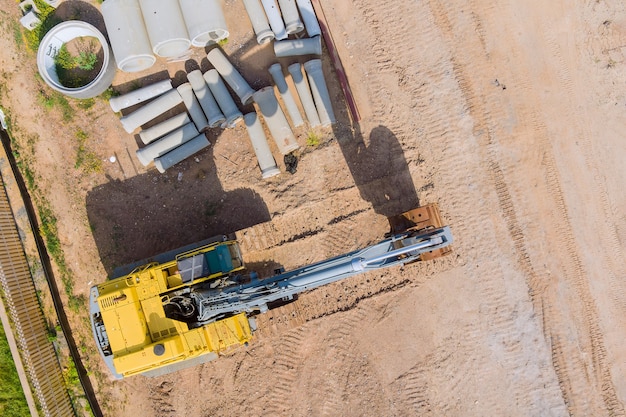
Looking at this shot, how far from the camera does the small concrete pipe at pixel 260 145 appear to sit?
13984 millimetres

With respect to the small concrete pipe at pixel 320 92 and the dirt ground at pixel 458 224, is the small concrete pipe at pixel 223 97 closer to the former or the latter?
the dirt ground at pixel 458 224

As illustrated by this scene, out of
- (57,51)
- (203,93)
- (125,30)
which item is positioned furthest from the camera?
(57,51)

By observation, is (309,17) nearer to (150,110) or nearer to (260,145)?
(260,145)

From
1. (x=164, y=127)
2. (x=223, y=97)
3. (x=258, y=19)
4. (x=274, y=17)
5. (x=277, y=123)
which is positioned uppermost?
(x=258, y=19)

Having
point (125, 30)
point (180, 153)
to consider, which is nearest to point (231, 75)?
point (180, 153)

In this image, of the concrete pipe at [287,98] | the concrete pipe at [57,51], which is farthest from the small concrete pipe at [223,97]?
the concrete pipe at [57,51]

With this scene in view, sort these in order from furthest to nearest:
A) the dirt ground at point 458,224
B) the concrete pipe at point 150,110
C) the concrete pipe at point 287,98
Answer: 1. the concrete pipe at point 150,110
2. the concrete pipe at point 287,98
3. the dirt ground at point 458,224

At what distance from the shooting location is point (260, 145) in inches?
552

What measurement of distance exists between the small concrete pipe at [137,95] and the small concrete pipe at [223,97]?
1343 millimetres

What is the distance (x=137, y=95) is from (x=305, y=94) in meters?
5.26

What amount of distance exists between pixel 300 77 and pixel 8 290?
11151mm

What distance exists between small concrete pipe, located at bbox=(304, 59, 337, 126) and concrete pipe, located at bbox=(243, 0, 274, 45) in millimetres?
1553

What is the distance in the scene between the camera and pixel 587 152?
14.0m

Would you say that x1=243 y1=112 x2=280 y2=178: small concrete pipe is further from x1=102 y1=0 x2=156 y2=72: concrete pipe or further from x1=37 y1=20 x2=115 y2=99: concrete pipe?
x1=37 y1=20 x2=115 y2=99: concrete pipe
